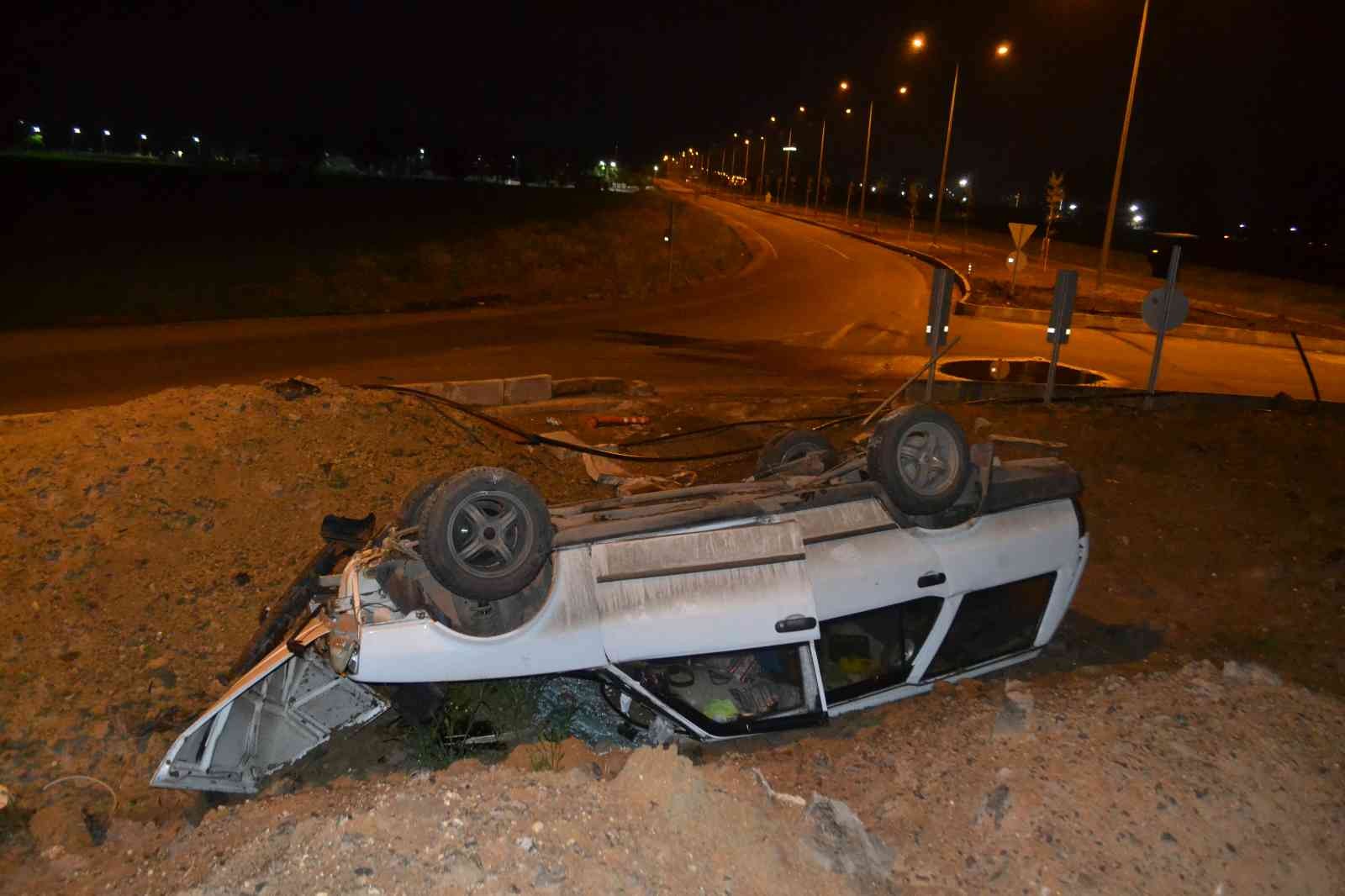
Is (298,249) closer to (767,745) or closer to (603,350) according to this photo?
(603,350)

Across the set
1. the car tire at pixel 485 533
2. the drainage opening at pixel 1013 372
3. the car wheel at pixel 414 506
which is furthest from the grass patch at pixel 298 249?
the car tire at pixel 485 533

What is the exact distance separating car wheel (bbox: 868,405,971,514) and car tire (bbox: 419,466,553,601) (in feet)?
6.32

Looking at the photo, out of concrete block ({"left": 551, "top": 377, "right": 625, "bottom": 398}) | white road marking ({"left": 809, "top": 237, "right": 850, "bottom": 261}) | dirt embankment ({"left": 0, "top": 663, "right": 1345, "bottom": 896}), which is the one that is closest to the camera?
dirt embankment ({"left": 0, "top": 663, "right": 1345, "bottom": 896})

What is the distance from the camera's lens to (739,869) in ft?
11.4

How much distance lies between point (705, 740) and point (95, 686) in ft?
13.8

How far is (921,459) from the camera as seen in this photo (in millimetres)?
5352

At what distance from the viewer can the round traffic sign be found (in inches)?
438

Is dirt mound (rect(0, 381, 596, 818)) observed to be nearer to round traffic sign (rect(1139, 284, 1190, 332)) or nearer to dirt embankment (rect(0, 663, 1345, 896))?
dirt embankment (rect(0, 663, 1345, 896))

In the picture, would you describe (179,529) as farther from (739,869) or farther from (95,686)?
(739,869)

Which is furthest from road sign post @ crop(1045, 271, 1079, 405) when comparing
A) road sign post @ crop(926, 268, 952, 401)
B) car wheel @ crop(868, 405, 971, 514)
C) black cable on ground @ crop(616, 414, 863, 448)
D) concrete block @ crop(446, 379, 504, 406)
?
concrete block @ crop(446, 379, 504, 406)

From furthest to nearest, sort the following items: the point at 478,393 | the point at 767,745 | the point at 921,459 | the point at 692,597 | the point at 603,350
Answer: the point at 603,350
the point at 478,393
the point at 921,459
the point at 767,745
the point at 692,597

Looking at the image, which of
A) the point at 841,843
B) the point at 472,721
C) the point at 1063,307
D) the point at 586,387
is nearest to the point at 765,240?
the point at 586,387

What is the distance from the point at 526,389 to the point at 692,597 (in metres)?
9.24

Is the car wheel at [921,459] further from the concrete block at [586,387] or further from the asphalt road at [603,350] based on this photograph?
the asphalt road at [603,350]
